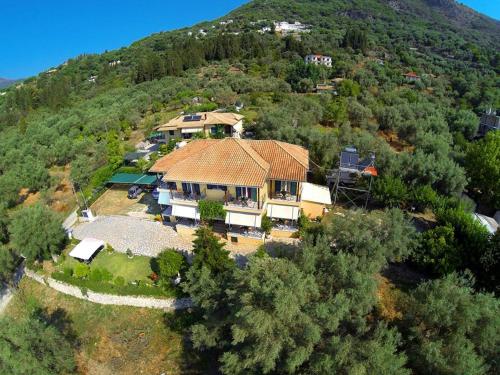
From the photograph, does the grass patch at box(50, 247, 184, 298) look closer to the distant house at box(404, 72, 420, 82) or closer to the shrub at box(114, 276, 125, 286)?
the shrub at box(114, 276, 125, 286)

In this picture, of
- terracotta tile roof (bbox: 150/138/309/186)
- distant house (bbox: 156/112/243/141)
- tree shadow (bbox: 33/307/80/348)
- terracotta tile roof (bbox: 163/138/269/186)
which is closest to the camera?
tree shadow (bbox: 33/307/80/348)

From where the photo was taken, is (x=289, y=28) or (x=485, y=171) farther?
(x=289, y=28)

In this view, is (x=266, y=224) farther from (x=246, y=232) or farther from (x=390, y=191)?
(x=390, y=191)

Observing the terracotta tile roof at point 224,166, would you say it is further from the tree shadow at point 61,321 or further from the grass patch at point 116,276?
the tree shadow at point 61,321

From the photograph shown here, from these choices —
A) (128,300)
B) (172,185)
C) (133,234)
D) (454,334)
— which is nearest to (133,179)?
(133,234)

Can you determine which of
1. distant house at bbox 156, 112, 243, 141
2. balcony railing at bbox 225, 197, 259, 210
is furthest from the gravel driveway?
distant house at bbox 156, 112, 243, 141

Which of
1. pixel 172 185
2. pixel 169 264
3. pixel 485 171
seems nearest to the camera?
pixel 169 264
